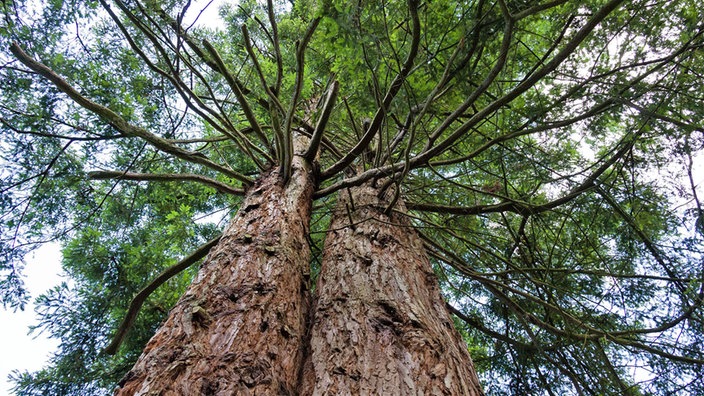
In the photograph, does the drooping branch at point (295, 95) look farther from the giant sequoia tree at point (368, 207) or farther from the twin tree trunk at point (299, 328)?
the twin tree trunk at point (299, 328)

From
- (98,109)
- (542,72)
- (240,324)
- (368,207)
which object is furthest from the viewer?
(368,207)

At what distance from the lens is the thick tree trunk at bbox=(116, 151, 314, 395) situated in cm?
104

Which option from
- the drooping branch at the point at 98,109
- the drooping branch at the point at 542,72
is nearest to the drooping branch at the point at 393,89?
the drooping branch at the point at 542,72

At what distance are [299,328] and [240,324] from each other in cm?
26

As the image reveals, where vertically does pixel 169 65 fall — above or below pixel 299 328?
above

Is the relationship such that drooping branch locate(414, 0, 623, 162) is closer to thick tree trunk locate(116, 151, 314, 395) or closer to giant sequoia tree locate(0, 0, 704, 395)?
giant sequoia tree locate(0, 0, 704, 395)

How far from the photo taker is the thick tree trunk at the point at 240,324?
1.04 meters

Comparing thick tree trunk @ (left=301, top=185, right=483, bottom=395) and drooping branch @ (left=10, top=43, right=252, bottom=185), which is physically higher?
drooping branch @ (left=10, top=43, right=252, bottom=185)

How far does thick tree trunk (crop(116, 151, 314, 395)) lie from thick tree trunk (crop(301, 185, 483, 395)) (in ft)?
0.33

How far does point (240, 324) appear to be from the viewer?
1.25 metres

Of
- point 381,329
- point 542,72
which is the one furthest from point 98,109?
point 542,72

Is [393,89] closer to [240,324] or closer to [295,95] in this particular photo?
[295,95]

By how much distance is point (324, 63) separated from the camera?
3.13 m

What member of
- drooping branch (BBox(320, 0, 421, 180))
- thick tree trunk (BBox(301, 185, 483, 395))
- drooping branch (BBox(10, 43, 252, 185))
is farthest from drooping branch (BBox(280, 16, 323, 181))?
thick tree trunk (BBox(301, 185, 483, 395))
